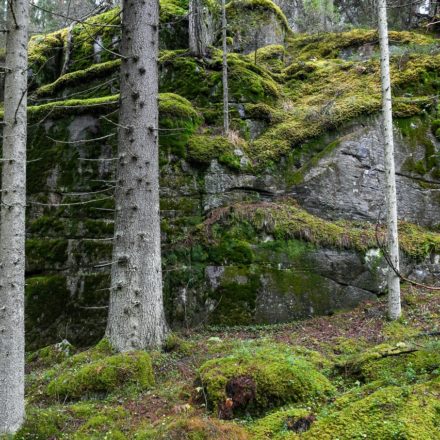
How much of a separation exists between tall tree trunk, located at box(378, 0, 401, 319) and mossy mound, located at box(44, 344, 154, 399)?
5.05 metres

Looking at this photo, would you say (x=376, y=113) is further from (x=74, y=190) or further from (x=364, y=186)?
A: (x=74, y=190)

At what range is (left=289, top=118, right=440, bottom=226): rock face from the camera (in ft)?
34.6

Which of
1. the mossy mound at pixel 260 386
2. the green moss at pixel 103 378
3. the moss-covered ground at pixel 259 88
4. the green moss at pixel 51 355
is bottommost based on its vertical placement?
the green moss at pixel 51 355

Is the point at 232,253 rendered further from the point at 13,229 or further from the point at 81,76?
the point at 81,76

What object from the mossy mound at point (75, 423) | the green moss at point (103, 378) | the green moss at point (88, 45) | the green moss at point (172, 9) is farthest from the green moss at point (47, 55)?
the mossy mound at point (75, 423)

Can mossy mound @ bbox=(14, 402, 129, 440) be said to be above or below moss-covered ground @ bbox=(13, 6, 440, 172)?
below

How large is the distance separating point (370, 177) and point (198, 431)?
8797mm

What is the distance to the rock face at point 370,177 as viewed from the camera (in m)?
10.5

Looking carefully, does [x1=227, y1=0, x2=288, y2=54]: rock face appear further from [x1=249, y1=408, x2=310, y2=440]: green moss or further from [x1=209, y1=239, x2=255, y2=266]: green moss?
[x1=249, y1=408, x2=310, y2=440]: green moss

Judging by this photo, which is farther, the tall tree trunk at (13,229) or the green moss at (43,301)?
the green moss at (43,301)

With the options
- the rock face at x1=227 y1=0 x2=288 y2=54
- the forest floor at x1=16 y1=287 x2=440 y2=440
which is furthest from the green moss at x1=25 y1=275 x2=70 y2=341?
the rock face at x1=227 y1=0 x2=288 y2=54

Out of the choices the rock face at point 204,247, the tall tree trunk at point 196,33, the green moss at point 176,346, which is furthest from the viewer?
the tall tree trunk at point 196,33

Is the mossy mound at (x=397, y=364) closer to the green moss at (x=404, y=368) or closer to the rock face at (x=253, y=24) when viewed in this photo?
the green moss at (x=404, y=368)

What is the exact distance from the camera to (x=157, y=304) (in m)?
6.90
